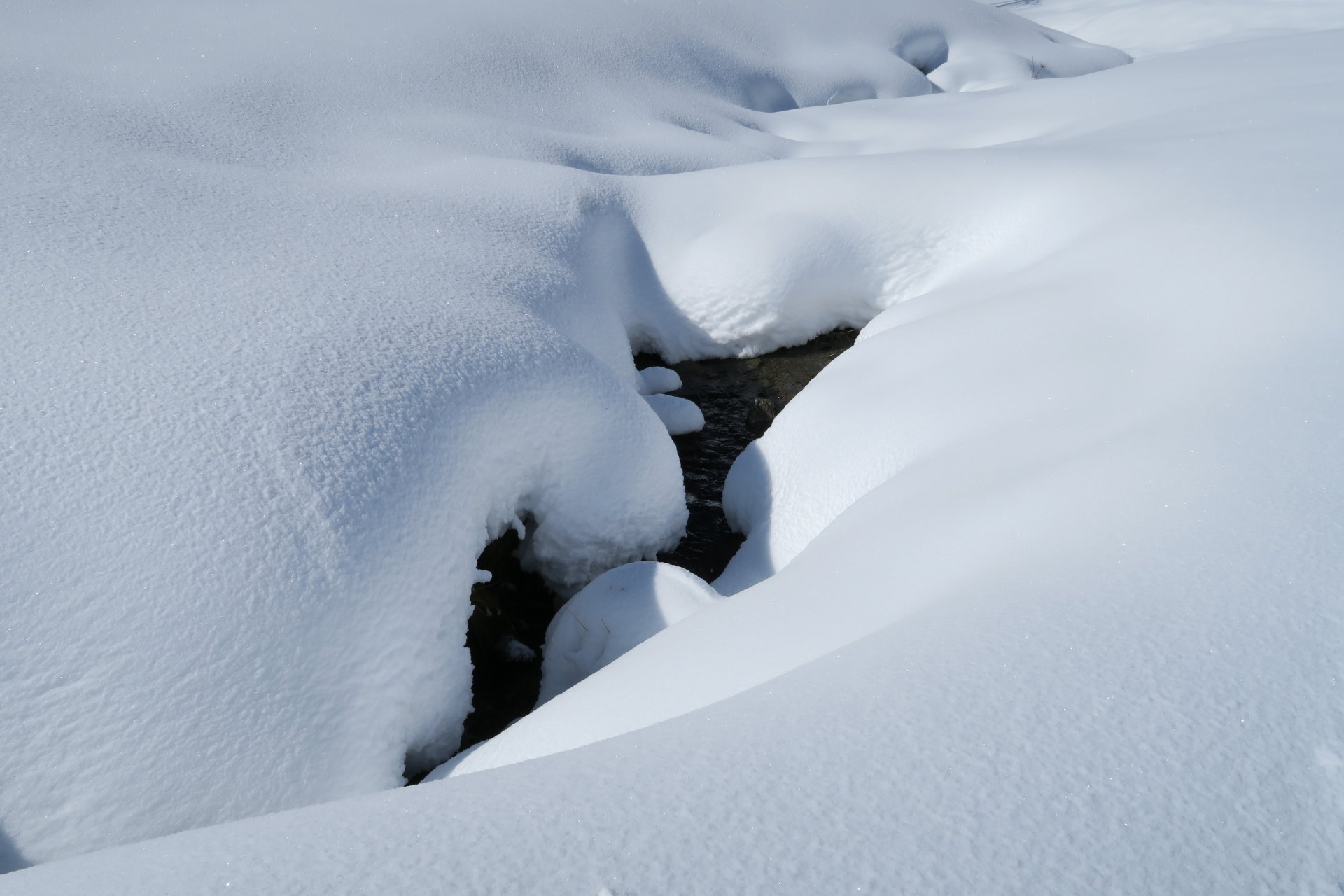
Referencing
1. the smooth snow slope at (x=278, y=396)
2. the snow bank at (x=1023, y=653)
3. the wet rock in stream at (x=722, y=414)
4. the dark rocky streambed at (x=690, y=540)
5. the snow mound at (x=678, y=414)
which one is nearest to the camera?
the snow bank at (x=1023, y=653)

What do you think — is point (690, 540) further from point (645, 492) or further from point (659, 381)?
point (659, 381)

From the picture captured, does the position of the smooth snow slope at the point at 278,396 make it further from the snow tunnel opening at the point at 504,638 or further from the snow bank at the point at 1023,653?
the snow bank at the point at 1023,653

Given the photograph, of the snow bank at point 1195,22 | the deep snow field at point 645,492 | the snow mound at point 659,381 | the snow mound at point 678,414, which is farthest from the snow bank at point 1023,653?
the snow bank at point 1195,22

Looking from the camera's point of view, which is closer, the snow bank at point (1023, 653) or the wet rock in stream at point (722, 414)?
the snow bank at point (1023, 653)

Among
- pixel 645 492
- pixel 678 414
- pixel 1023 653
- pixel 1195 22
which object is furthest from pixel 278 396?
pixel 1195 22

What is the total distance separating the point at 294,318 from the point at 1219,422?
81.4 inches

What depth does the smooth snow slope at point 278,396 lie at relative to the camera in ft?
4.76

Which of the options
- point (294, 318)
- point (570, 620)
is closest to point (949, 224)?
point (570, 620)

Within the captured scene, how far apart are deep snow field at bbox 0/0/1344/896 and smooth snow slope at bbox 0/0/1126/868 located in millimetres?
11

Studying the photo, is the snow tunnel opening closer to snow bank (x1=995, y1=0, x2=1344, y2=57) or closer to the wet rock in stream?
the wet rock in stream

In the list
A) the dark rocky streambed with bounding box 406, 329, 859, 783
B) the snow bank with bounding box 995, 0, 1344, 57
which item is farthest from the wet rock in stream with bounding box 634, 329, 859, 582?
the snow bank with bounding box 995, 0, 1344, 57

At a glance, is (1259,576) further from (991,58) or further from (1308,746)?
(991,58)

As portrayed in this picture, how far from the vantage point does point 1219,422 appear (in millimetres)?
1397

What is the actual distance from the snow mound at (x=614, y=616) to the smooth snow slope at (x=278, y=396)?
23cm
